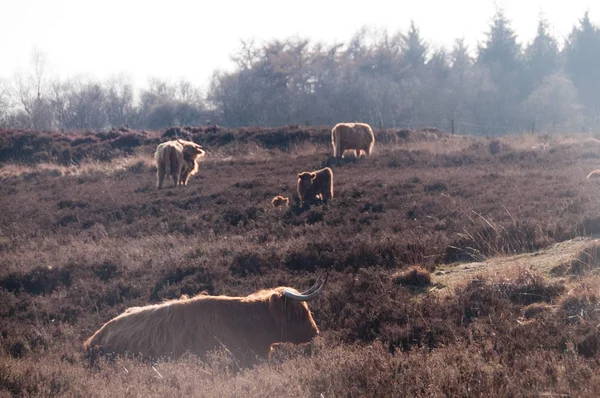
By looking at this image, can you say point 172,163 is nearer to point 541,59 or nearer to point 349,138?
point 349,138

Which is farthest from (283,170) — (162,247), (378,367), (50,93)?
(50,93)

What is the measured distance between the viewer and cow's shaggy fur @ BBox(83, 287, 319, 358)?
6.27 meters

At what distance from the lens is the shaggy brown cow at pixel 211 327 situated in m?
6.27

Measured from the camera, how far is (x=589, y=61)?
64938 millimetres

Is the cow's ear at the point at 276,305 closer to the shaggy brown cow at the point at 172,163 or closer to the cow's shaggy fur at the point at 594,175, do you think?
the cow's shaggy fur at the point at 594,175

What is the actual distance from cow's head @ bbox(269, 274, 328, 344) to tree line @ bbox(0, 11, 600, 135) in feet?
181

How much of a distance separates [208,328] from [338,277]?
2.93 meters

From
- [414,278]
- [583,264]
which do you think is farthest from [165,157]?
[583,264]

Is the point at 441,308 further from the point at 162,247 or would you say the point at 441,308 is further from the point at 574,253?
the point at 162,247

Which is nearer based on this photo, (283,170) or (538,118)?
(283,170)

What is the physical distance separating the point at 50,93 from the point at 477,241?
63.6 meters

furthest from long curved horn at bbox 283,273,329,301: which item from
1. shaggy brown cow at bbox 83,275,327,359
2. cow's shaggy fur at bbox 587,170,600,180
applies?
cow's shaggy fur at bbox 587,170,600,180

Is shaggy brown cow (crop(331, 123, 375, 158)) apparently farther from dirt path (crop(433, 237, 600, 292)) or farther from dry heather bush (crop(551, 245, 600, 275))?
dry heather bush (crop(551, 245, 600, 275))

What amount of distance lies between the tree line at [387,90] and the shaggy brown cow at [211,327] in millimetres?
55219
